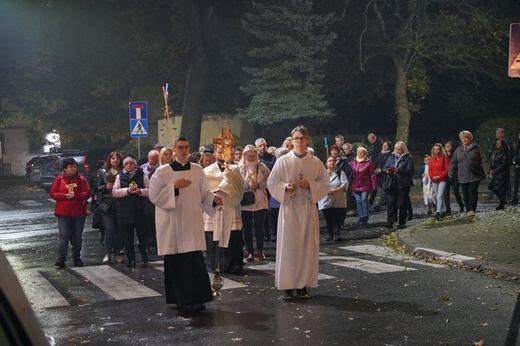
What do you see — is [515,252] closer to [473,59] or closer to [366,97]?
[473,59]

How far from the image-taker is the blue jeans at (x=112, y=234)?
13727 mm

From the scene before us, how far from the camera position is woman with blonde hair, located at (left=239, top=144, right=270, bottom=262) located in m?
13.1

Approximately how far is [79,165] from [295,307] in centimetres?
2531

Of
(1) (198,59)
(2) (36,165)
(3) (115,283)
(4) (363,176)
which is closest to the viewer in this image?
(3) (115,283)

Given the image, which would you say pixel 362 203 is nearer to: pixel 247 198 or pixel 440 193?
pixel 440 193

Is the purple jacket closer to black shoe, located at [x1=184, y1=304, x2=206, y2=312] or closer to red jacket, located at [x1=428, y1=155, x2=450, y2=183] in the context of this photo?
red jacket, located at [x1=428, y1=155, x2=450, y2=183]

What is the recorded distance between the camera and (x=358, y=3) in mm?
36375

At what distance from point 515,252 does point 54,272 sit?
22.4ft

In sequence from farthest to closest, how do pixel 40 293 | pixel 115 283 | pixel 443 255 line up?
pixel 443 255
pixel 115 283
pixel 40 293

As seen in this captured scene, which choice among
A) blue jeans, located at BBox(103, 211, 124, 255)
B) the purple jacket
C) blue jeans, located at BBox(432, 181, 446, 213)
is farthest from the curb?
blue jeans, located at BBox(103, 211, 124, 255)

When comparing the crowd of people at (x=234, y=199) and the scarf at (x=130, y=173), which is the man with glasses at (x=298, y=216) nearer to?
the crowd of people at (x=234, y=199)

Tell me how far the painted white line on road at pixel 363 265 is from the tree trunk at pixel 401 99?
23.7 meters

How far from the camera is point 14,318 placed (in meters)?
1.72

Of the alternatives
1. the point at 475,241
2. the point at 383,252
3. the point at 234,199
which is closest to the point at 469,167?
the point at 475,241
